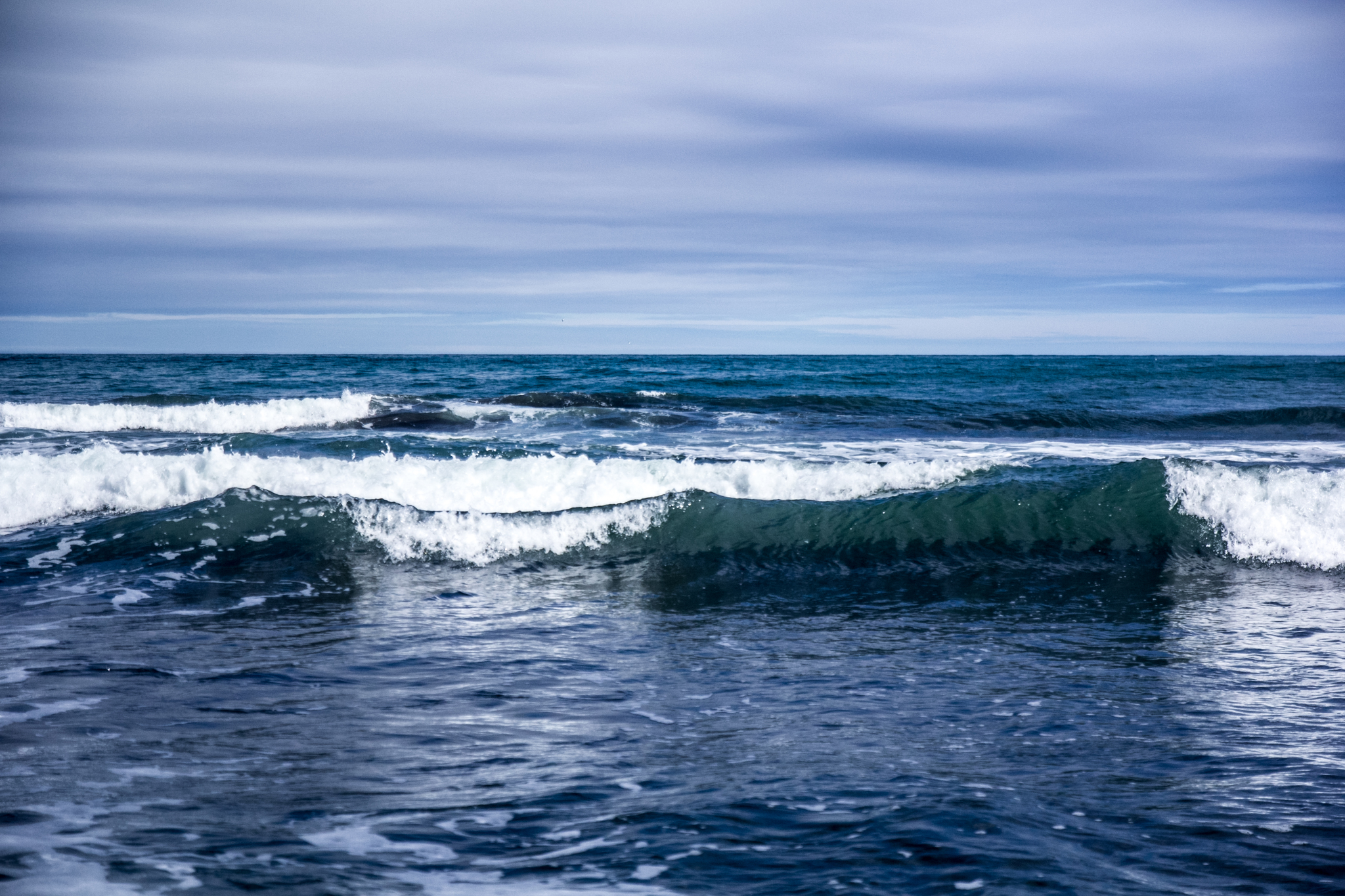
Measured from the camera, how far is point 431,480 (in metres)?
11.7

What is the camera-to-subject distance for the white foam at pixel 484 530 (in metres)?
9.30

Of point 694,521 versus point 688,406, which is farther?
point 688,406

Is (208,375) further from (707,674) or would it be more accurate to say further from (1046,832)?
(1046,832)

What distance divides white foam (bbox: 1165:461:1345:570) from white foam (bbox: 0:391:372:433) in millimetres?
17253

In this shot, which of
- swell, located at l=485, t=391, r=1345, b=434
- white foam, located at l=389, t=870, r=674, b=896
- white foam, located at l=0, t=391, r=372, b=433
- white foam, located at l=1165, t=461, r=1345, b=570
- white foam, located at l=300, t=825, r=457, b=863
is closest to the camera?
white foam, located at l=389, t=870, r=674, b=896

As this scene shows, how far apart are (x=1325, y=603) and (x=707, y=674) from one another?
527 centimetres

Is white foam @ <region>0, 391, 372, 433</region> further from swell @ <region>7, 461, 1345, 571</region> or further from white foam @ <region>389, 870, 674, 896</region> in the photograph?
white foam @ <region>389, 870, 674, 896</region>

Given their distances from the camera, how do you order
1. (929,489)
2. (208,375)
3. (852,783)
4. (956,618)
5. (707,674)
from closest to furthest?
(852,783)
(707,674)
(956,618)
(929,489)
(208,375)

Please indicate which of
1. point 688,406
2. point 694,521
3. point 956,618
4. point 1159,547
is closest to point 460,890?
point 956,618

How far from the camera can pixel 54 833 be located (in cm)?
347

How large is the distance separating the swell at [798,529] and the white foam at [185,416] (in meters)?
11.6

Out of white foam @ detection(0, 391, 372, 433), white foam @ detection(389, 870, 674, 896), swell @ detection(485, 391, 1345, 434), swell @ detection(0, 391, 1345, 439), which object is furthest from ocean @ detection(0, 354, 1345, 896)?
swell @ detection(485, 391, 1345, 434)

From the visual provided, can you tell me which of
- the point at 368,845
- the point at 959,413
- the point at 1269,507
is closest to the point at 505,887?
the point at 368,845

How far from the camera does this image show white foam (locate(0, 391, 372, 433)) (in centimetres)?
2012
